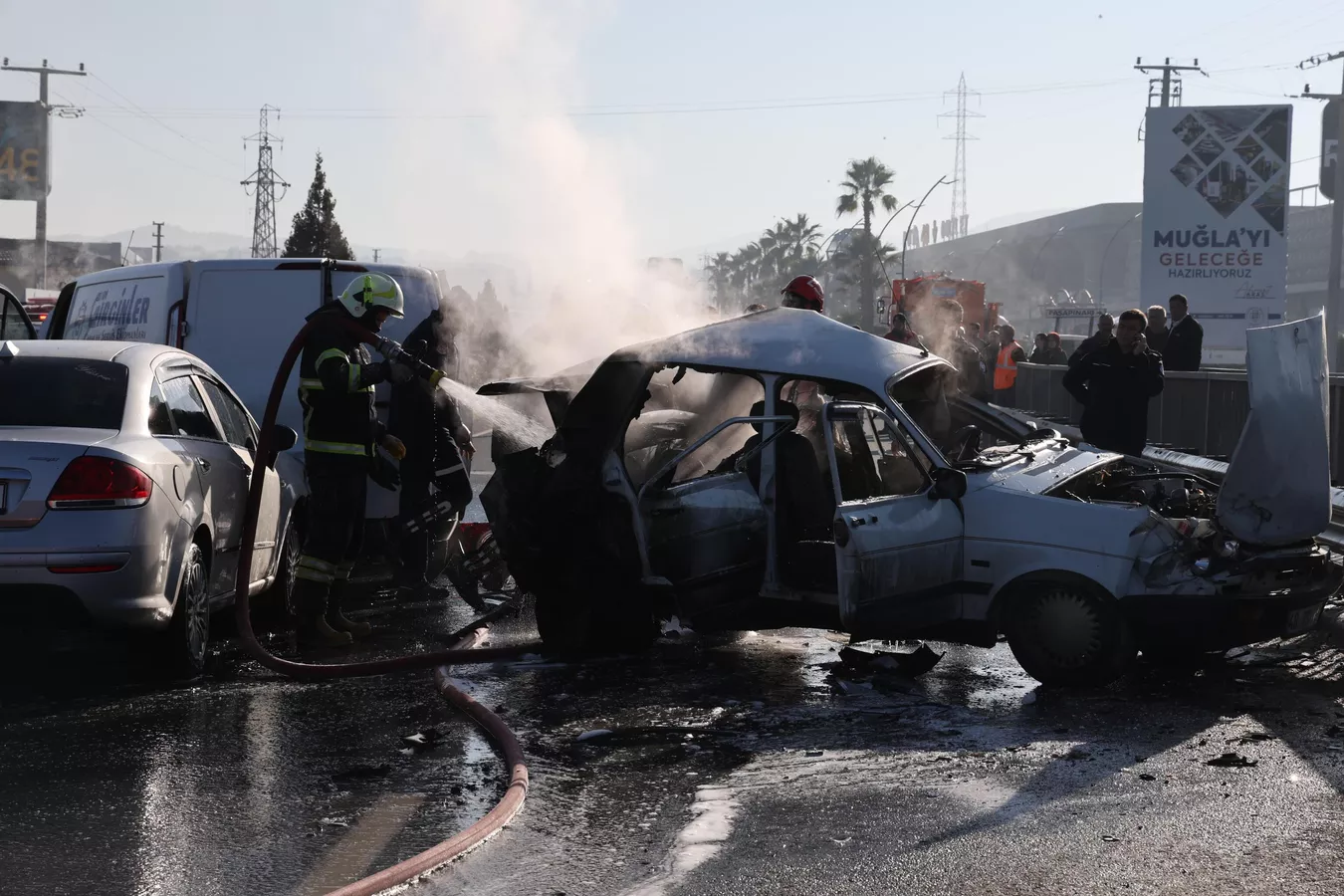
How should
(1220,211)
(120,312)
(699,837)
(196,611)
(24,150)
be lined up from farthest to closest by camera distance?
(24,150) → (1220,211) → (120,312) → (196,611) → (699,837)

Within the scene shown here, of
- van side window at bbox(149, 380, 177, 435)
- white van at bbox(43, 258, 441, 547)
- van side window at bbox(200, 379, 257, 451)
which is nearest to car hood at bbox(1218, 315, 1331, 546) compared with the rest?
van side window at bbox(149, 380, 177, 435)

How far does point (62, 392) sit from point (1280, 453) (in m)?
5.65

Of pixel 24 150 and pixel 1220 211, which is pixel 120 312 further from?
pixel 24 150

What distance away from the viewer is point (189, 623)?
736 cm

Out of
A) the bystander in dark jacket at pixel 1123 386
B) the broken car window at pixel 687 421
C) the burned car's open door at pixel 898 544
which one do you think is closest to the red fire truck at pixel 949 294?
the bystander in dark jacket at pixel 1123 386

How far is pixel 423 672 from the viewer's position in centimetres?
785

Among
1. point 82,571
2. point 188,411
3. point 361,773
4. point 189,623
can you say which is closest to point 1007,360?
point 188,411

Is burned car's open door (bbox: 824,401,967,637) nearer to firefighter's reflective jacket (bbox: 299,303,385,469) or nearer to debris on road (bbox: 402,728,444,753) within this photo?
debris on road (bbox: 402,728,444,753)

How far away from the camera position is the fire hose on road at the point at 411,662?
16.9 feet

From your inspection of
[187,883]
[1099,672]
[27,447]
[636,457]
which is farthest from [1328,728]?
[27,447]

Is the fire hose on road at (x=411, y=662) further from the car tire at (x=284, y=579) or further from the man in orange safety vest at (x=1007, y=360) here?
the man in orange safety vest at (x=1007, y=360)

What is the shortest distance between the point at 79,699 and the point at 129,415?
4.25 ft

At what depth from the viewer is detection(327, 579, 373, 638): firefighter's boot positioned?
28.4ft

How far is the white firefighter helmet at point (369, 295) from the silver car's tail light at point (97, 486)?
2.01m
